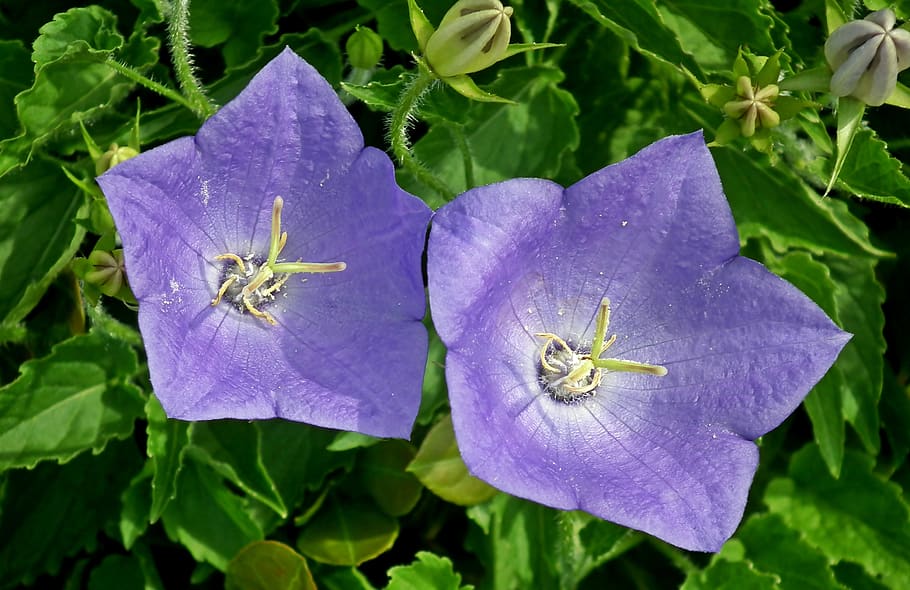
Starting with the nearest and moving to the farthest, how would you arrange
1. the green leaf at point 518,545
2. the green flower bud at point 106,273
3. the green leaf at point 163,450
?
1. the green flower bud at point 106,273
2. the green leaf at point 163,450
3. the green leaf at point 518,545

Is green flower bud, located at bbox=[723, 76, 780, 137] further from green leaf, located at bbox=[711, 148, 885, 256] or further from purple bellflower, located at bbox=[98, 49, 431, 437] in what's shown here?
purple bellflower, located at bbox=[98, 49, 431, 437]

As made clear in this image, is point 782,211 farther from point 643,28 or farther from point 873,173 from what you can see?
point 643,28

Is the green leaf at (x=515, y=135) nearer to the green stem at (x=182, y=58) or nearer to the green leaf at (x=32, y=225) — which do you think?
the green stem at (x=182, y=58)

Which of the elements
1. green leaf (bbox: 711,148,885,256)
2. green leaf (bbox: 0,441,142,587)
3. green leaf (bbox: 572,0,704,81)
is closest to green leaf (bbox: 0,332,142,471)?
green leaf (bbox: 0,441,142,587)

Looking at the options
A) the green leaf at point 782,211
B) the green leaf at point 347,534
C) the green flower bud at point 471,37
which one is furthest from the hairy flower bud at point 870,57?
the green leaf at point 347,534

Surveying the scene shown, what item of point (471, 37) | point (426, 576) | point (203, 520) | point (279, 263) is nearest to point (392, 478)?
point (426, 576)

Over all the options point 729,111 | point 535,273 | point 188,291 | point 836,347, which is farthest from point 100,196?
point 836,347
